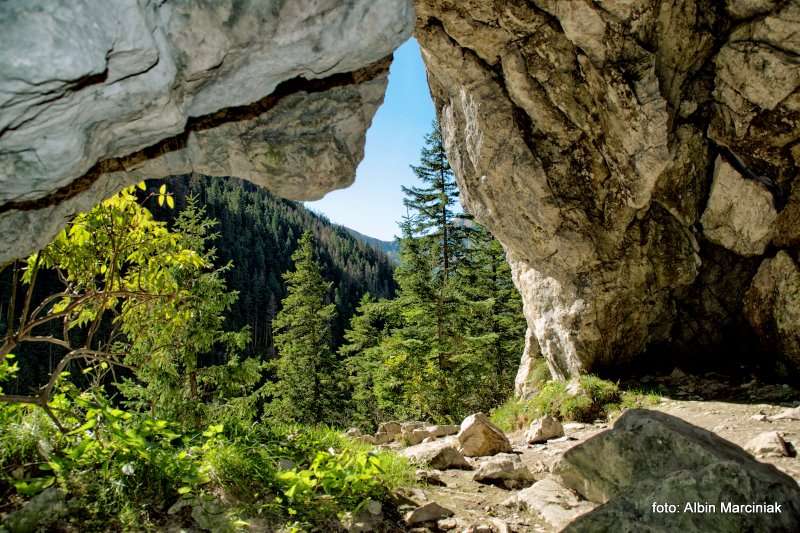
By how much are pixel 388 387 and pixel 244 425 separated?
1330 cm

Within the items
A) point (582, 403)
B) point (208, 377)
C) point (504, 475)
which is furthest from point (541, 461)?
point (208, 377)

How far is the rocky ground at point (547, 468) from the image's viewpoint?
14.6 ft

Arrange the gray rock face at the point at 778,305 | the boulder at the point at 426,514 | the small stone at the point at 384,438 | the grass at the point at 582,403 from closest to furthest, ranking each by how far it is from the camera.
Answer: the boulder at the point at 426,514
the gray rock face at the point at 778,305
the grass at the point at 582,403
the small stone at the point at 384,438

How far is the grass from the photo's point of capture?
31.4ft

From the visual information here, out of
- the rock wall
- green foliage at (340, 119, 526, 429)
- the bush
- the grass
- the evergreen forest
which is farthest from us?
green foliage at (340, 119, 526, 429)

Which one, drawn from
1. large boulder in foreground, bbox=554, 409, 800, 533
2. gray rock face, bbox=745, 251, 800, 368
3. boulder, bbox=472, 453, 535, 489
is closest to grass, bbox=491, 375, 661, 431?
gray rock face, bbox=745, 251, 800, 368

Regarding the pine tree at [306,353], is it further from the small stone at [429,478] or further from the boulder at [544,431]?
the small stone at [429,478]

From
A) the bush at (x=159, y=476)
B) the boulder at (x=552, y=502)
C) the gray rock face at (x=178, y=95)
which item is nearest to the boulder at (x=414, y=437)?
the boulder at (x=552, y=502)

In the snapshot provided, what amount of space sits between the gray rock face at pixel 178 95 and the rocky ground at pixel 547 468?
3734 millimetres

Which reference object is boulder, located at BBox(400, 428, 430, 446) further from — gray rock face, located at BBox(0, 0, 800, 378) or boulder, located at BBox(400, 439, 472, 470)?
gray rock face, located at BBox(0, 0, 800, 378)

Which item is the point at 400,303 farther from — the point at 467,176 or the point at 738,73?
the point at 738,73

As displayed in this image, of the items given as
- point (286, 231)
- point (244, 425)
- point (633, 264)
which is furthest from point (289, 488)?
point (286, 231)

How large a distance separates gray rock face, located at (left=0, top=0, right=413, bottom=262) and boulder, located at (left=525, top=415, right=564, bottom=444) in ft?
→ 21.3

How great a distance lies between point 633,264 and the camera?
10.6m
